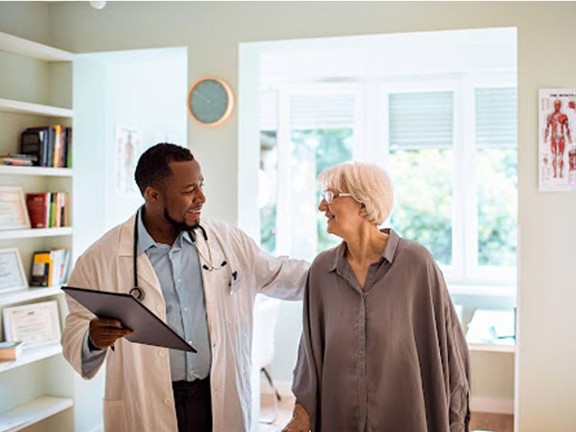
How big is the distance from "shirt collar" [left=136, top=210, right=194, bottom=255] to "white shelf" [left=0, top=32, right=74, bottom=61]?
172 cm

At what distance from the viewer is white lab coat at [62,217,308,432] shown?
225cm

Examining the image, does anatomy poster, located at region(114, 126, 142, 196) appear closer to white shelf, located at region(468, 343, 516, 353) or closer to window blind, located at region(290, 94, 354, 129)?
window blind, located at region(290, 94, 354, 129)

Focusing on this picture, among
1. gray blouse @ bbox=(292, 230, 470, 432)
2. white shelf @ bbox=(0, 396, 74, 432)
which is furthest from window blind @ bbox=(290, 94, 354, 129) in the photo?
gray blouse @ bbox=(292, 230, 470, 432)

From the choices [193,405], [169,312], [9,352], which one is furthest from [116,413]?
[9,352]

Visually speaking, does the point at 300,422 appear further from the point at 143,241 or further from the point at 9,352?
the point at 9,352

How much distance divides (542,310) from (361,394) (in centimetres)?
159

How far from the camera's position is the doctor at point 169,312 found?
2.25 metres

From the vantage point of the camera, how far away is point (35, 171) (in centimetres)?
370

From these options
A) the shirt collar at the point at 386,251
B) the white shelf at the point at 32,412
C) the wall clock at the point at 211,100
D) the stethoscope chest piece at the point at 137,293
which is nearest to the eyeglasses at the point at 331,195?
the shirt collar at the point at 386,251

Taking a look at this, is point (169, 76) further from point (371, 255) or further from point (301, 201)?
point (371, 255)

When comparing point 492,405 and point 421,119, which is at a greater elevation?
point 421,119

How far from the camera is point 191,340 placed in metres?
2.26

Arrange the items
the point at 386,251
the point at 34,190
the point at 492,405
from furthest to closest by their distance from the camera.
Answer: the point at 492,405 → the point at 34,190 → the point at 386,251

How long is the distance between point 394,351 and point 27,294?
235 centimetres
